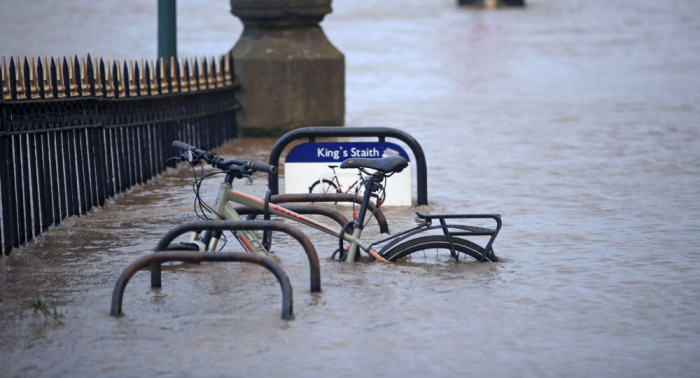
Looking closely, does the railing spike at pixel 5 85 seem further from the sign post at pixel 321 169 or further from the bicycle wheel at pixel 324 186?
the bicycle wheel at pixel 324 186

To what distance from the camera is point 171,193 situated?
9734mm

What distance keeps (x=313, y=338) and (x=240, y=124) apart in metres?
8.29

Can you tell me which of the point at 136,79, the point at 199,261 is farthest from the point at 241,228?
the point at 136,79

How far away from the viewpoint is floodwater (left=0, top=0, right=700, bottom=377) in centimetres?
498

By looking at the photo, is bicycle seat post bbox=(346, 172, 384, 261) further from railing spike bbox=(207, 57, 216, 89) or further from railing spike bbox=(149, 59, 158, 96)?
railing spike bbox=(207, 57, 216, 89)

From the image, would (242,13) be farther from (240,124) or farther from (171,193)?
(171,193)

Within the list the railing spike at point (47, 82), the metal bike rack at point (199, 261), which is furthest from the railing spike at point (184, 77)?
the metal bike rack at point (199, 261)

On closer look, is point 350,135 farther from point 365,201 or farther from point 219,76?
point 219,76

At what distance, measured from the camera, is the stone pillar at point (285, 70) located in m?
13.0

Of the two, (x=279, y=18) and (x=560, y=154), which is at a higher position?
(x=279, y=18)

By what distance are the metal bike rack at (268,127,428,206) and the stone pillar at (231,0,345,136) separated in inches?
165

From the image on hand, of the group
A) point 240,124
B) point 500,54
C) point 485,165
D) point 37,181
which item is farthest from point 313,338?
point 500,54

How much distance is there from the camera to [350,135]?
28.2 ft

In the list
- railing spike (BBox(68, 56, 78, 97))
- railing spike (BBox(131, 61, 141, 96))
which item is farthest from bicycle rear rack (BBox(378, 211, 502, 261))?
railing spike (BBox(131, 61, 141, 96))
